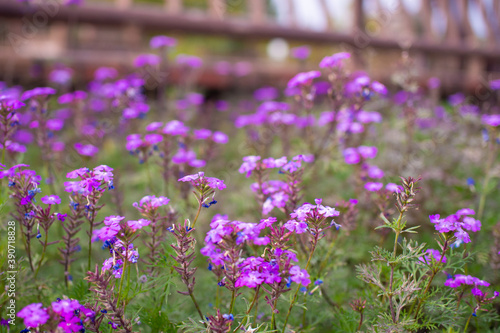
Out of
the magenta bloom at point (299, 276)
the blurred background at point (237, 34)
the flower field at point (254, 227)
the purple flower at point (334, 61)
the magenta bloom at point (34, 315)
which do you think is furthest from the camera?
the blurred background at point (237, 34)

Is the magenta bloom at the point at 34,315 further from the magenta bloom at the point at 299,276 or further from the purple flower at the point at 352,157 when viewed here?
the purple flower at the point at 352,157

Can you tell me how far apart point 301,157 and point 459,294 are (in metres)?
1.06

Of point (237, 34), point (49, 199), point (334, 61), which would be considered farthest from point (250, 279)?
point (237, 34)

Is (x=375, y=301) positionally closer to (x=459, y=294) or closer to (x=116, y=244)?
(x=459, y=294)

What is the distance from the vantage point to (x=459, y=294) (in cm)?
205

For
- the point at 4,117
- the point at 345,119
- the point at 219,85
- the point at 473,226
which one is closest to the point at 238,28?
the point at 219,85

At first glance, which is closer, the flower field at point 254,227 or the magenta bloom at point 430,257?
the flower field at point 254,227

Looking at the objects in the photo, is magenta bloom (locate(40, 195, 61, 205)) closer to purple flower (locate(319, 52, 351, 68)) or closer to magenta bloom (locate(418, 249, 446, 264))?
magenta bloom (locate(418, 249, 446, 264))

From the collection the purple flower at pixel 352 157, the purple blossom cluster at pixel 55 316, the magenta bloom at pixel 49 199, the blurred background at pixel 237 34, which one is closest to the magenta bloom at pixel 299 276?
the purple blossom cluster at pixel 55 316

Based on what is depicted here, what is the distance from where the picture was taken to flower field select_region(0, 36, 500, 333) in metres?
Result: 1.82

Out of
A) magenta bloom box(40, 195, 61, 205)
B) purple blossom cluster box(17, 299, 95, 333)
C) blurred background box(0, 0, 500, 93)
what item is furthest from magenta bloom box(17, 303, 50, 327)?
blurred background box(0, 0, 500, 93)

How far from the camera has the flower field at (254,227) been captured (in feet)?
5.96

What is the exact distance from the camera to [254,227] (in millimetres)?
1705

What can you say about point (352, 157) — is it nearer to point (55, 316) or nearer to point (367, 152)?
point (367, 152)
